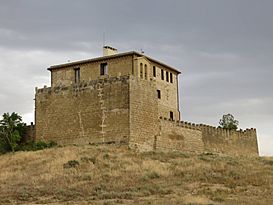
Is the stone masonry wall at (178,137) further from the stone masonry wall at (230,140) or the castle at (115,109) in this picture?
the stone masonry wall at (230,140)

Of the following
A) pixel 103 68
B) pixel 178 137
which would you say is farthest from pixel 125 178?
pixel 103 68

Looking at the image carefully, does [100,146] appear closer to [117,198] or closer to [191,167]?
[191,167]

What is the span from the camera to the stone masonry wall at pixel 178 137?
117 ft

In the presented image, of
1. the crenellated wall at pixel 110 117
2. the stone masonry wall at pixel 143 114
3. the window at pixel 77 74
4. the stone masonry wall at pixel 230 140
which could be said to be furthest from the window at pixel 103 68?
the stone masonry wall at pixel 230 140

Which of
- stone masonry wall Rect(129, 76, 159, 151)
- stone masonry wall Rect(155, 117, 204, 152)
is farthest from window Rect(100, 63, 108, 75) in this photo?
stone masonry wall Rect(155, 117, 204, 152)

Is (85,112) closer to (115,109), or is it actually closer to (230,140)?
(115,109)

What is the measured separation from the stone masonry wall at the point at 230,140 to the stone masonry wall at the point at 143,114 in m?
7.19

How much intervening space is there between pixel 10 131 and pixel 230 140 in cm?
1885

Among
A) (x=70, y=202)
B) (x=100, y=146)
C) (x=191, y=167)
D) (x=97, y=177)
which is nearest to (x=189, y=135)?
(x=100, y=146)

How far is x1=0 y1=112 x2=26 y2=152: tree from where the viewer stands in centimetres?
3772

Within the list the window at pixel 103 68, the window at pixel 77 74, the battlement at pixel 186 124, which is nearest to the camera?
the battlement at pixel 186 124

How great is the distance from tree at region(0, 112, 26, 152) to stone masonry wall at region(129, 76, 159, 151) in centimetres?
986

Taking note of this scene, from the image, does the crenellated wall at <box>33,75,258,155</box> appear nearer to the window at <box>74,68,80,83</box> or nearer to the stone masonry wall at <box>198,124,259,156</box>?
the stone masonry wall at <box>198,124,259,156</box>

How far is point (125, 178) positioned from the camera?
23.8 metres
